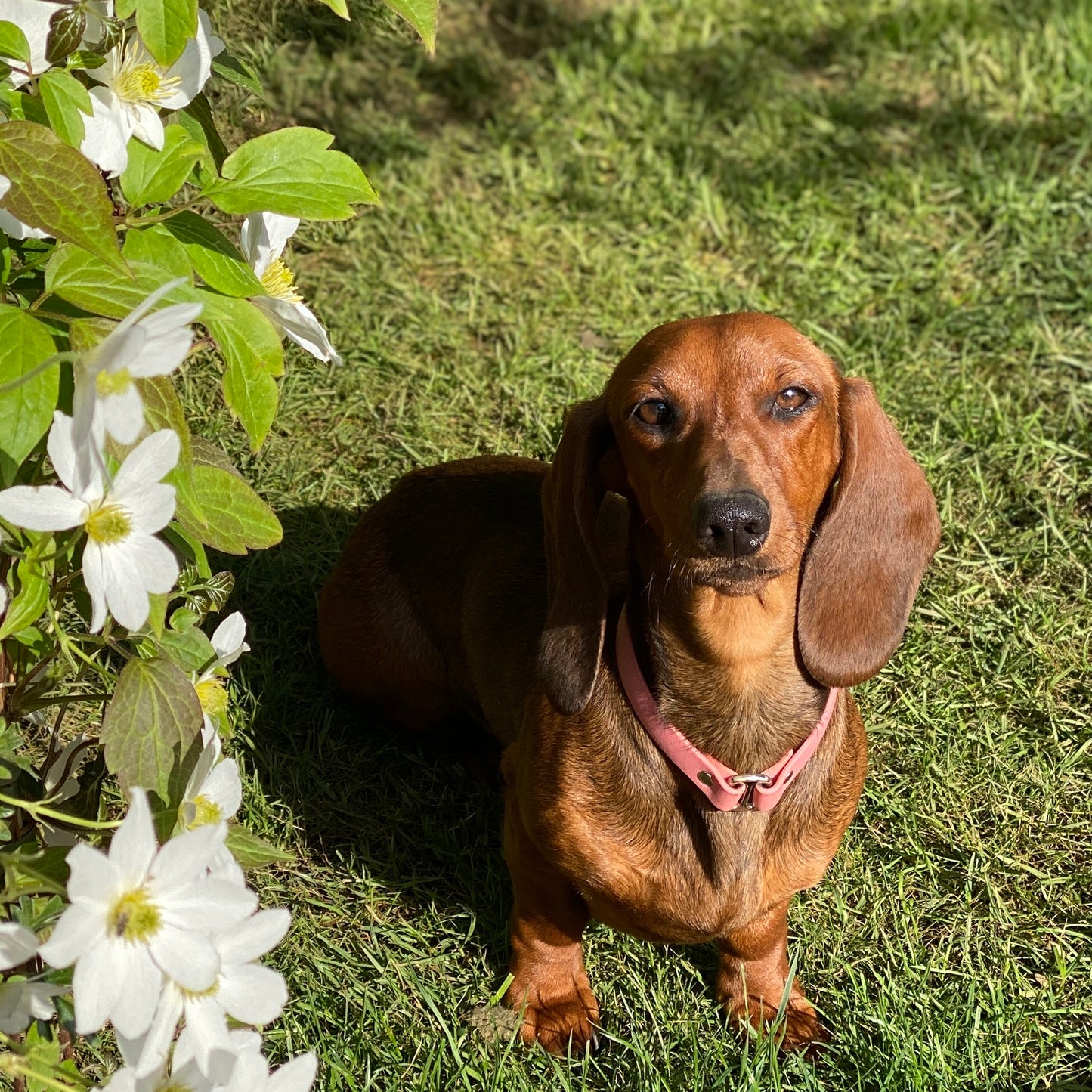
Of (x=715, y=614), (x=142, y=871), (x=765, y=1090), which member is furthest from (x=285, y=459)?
(x=142, y=871)

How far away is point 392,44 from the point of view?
19.1 feet

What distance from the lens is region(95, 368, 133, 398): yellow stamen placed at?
1617mm

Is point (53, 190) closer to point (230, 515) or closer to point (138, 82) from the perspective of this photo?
point (138, 82)

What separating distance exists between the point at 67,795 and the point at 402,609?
4.69 feet

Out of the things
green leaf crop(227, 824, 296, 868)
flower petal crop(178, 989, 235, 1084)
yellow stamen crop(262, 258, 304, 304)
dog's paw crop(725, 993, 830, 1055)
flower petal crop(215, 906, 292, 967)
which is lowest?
dog's paw crop(725, 993, 830, 1055)

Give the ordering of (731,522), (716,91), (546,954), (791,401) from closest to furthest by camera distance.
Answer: (731,522)
(791,401)
(546,954)
(716,91)

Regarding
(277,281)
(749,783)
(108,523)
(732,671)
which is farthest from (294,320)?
(749,783)

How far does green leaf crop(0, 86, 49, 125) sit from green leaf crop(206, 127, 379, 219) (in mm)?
243

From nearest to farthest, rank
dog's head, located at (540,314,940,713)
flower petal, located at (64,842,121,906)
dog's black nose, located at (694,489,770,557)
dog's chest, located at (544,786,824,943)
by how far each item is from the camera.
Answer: flower petal, located at (64,842,121,906), dog's black nose, located at (694,489,770,557), dog's head, located at (540,314,940,713), dog's chest, located at (544,786,824,943)

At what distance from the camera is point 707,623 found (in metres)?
2.72

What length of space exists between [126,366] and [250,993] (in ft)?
2.67

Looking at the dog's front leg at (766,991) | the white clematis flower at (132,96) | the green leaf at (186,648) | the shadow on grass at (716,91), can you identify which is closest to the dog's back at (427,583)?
the dog's front leg at (766,991)

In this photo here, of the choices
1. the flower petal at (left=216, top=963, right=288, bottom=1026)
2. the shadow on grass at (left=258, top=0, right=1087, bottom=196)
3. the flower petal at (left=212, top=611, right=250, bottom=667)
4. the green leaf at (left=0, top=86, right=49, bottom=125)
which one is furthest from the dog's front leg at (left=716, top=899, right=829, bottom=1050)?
the shadow on grass at (left=258, top=0, right=1087, bottom=196)

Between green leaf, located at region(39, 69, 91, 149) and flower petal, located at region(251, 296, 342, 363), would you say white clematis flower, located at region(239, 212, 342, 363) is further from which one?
green leaf, located at region(39, 69, 91, 149)
